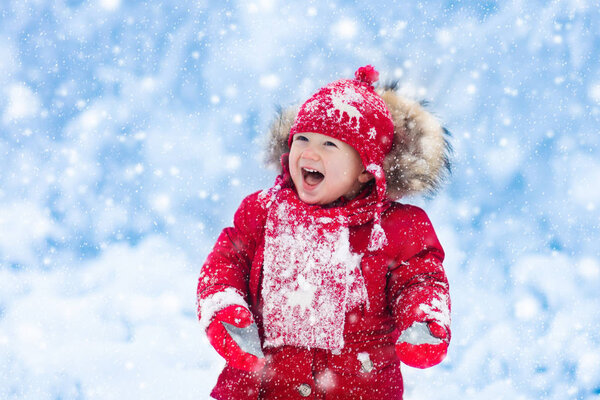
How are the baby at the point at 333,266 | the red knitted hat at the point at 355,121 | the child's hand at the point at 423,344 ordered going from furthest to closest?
1. the red knitted hat at the point at 355,121
2. the baby at the point at 333,266
3. the child's hand at the point at 423,344

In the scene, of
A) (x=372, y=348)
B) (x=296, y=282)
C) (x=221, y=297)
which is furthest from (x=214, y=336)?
(x=372, y=348)

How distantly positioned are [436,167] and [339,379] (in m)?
0.59

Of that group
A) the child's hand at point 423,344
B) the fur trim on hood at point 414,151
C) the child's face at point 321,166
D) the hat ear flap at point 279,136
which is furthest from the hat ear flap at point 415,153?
the child's hand at point 423,344

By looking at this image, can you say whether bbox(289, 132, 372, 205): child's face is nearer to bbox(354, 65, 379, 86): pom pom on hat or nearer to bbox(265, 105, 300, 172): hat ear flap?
bbox(265, 105, 300, 172): hat ear flap

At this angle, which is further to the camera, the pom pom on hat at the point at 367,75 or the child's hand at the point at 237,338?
the pom pom on hat at the point at 367,75

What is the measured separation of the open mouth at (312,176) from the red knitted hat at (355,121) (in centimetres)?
10

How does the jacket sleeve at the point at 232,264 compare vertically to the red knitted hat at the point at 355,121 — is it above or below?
below

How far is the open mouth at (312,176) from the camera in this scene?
60.3 inches

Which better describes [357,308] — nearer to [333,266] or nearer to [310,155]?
[333,266]

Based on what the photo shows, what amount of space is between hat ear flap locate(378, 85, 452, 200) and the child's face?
0.33 ft

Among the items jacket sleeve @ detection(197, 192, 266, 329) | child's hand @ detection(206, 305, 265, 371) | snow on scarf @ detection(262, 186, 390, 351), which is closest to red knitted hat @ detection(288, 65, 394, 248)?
snow on scarf @ detection(262, 186, 390, 351)

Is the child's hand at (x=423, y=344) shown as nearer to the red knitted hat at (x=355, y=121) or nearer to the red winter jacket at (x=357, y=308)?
the red winter jacket at (x=357, y=308)

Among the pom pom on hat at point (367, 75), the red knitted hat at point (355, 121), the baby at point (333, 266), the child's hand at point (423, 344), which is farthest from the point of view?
the pom pom on hat at point (367, 75)

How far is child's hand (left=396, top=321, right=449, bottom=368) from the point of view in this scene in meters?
1.29
